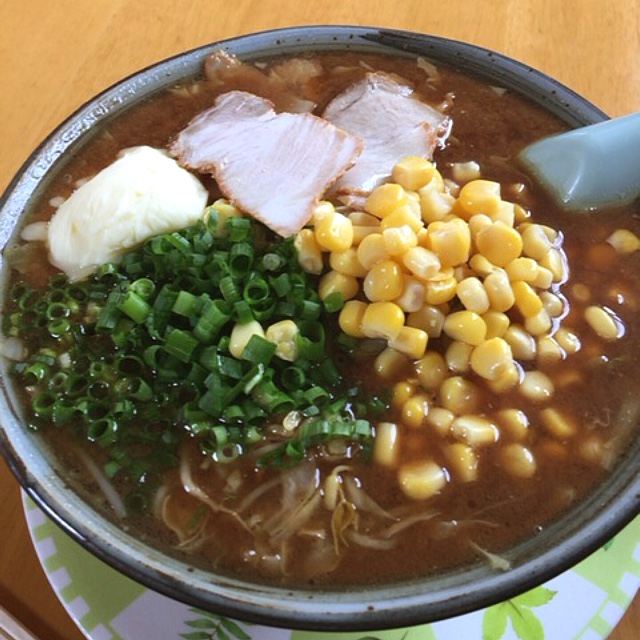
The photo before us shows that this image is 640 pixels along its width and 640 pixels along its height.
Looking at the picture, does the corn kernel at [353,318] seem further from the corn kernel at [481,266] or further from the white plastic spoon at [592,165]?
the white plastic spoon at [592,165]

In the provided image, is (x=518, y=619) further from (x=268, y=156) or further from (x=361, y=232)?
(x=268, y=156)

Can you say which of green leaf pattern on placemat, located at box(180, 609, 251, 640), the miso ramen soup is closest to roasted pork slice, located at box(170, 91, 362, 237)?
the miso ramen soup

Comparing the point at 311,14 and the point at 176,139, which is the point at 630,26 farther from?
the point at 176,139

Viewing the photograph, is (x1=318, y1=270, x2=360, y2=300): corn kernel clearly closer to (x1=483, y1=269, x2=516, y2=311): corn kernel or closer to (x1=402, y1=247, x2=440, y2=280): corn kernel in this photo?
(x1=402, y1=247, x2=440, y2=280): corn kernel

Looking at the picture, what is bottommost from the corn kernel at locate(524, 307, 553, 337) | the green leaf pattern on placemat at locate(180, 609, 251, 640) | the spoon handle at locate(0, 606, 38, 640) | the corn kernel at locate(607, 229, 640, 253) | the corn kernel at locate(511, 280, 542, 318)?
the spoon handle at locate(0, 606, 38, 640)

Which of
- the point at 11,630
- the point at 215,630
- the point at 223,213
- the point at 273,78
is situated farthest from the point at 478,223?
the point at 11,630

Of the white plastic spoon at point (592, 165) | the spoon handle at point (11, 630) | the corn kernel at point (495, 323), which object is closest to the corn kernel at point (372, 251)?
the corn kernel at point (495, 323)
